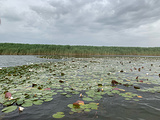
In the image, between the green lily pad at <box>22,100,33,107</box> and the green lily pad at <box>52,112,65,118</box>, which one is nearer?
the green lily pad at <box>52,112,65,118</box>

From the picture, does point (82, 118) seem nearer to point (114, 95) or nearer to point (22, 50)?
point (114, 95)

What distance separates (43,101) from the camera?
296 centimetres

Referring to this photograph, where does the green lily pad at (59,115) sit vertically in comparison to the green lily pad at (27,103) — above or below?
above

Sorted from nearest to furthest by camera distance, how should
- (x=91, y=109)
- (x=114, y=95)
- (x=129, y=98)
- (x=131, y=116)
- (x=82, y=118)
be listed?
(x=82, y=118) → (x=131, y=116) → (x=91, y=109) → (x=129, y=98) → (x=114, y=95)

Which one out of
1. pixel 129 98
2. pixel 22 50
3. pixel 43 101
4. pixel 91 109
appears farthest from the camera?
pixel 22 50

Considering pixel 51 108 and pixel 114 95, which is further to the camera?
pixel 114 95

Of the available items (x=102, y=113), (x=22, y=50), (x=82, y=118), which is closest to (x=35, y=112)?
(x=82, y=118)

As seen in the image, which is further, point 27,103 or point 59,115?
point 27,103

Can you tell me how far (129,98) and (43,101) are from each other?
8.55 feet

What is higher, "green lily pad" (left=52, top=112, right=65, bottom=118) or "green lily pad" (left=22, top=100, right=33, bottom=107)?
"green lily pad" (left=52, top=112, right=65, bottom=118)

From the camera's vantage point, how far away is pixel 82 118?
83.7 inches

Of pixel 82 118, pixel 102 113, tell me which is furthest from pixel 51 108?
pixel 102 113

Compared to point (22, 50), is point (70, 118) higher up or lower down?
lower down

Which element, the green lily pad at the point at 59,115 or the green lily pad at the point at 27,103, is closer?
the green lily pad at the point at 59,115
